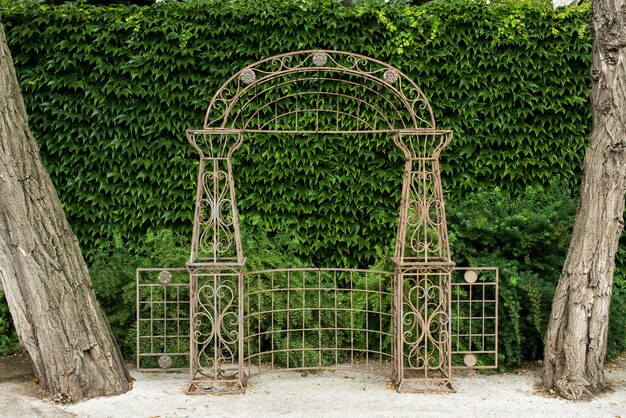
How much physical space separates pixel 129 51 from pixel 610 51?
13.6 feet

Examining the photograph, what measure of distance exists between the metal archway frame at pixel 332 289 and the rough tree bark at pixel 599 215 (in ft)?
2.27

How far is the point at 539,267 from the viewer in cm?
573

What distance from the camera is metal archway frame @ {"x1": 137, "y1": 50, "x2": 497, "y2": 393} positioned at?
5.02 metres

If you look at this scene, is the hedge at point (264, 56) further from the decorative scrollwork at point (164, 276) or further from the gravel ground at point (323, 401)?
the gravel ground at point (323, 401)

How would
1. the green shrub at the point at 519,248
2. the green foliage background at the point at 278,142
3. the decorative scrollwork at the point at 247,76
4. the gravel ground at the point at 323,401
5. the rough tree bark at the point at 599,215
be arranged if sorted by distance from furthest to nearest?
the green foliage background at the point at 278,142 → the green shrub at the point at 519,248 → the decorative scrollwork at the point at 247,76 → the rough tree bark at the point at 599,215 → the gravel ground at the point at 323,401

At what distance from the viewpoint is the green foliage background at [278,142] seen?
20.1 feet

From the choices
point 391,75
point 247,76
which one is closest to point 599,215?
point 391,75

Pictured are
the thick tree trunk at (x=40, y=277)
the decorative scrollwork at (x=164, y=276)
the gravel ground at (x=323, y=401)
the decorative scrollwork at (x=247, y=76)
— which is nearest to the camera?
the gravel ground at (x=323, y=401)

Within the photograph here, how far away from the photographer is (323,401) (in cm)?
474

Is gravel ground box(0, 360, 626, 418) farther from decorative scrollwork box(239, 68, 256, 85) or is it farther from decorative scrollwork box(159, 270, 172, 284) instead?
decorative scrollwork box(239, 68, 256, 85)

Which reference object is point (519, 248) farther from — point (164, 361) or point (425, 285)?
point (164, 361)

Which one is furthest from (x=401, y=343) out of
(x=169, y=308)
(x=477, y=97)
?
(x=477, y=97)

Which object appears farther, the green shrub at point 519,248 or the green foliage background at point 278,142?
the green foliage background at point 278,142

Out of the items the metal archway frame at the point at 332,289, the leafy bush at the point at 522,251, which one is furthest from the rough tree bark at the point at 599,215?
the metal archway frame at the point at 332,289
